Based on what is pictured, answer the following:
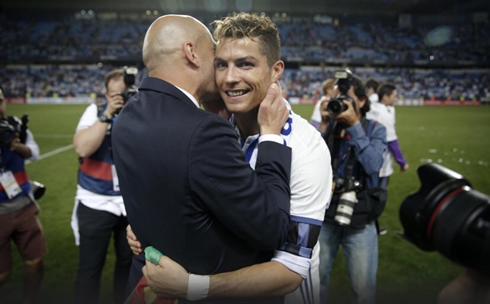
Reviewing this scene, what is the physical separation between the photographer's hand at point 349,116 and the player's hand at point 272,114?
145 centimetres

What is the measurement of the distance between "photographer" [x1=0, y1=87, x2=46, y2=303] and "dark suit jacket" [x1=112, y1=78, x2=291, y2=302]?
2.54m

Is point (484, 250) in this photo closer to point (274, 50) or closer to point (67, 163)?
point (274, 50)

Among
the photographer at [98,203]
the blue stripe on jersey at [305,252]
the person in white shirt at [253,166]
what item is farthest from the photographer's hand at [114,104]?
the blue stripe on jersey at [305,252]

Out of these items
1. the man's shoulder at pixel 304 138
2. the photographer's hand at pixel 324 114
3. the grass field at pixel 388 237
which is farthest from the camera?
the grass field at pixel 388 237

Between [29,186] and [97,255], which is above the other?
[29,186]

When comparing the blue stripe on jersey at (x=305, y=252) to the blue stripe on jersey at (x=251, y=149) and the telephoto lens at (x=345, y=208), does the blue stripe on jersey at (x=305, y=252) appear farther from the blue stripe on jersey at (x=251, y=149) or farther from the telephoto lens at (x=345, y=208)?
the telephoto lens at (x=345, y=208)

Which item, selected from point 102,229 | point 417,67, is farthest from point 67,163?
point 417,67

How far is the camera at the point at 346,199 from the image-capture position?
3182 millimetres

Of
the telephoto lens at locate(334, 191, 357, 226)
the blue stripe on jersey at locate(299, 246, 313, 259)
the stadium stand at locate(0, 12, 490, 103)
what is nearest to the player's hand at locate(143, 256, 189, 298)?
the blue stripe on jersey at locate(299, 246, 313, 259)

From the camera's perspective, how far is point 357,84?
3.59 metres

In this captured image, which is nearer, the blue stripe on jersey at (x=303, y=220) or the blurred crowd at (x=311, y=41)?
the blue stripe on jersey at (x=303, y=220)

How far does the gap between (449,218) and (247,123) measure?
4.45 feet

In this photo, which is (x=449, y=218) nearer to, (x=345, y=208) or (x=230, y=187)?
(x=230, y=187)

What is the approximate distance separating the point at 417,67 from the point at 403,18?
29.6 ft
